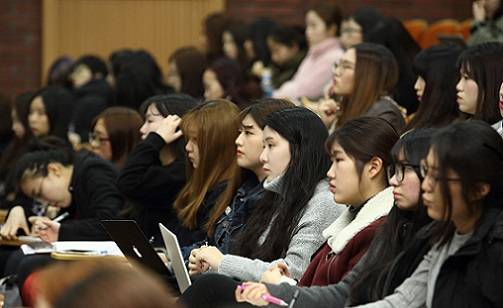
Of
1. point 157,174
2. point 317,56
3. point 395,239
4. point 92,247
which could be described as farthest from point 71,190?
point 317,56

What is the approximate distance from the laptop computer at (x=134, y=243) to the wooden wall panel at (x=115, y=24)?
21.1 ft

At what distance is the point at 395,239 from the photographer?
3.44 metres

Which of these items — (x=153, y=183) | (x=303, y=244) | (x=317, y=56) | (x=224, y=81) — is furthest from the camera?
(x=317, y=56)

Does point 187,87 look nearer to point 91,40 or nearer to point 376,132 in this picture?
point 91,40

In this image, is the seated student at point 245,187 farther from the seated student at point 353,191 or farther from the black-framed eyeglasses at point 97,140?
the black-framed eyeglasses at point 97,140

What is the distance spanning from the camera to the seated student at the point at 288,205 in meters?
4.04

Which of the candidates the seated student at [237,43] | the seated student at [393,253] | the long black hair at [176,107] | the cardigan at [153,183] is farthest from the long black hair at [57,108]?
the seated student at [393,253]

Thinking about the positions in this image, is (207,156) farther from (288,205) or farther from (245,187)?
(288,205)

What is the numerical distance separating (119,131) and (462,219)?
2963 millimetres

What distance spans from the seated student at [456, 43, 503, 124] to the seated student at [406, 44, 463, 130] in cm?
38

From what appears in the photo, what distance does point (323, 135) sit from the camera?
4.23 meters

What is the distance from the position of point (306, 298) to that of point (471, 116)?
1.44 metres

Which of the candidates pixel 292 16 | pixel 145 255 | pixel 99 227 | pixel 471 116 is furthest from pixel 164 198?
pixel 292 16

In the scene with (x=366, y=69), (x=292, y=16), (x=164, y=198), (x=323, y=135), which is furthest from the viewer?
(x=292, y=16)
